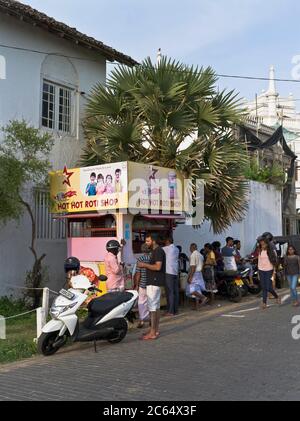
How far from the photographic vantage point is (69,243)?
11875 mm

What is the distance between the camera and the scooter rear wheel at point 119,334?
27.9 feet

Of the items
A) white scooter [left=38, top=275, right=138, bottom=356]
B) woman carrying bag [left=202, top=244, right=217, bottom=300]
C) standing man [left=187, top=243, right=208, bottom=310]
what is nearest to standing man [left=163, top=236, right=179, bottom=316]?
standing man [left=187, top=243, right=208, bottom=310]

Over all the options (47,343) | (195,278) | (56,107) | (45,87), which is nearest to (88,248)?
(195,278)

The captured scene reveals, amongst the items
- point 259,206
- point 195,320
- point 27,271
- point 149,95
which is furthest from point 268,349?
point 259,206

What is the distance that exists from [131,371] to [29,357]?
75.4 inches

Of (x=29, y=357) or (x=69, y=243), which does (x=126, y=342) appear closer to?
(x=29, y=357)

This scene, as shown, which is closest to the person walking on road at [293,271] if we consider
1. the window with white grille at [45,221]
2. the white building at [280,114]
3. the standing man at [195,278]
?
the standing man at [195,278]

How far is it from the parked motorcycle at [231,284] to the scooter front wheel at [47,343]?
707cm

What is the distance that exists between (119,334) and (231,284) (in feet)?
19.9

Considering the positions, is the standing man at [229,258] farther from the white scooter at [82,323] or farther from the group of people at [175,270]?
the white scooter at [82,323]

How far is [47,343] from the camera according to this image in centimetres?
776

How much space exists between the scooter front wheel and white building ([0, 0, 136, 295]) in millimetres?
4501

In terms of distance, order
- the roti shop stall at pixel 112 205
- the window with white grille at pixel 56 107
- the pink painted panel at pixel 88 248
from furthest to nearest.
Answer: the window with white grille at pixel 56 107 < the pink painted panel at pixel 88 248 < the roti shop stall at pixel 112 205

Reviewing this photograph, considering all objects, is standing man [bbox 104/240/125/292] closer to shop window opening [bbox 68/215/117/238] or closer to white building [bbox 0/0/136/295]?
shop window opening [bbox 68/215/117/238]
